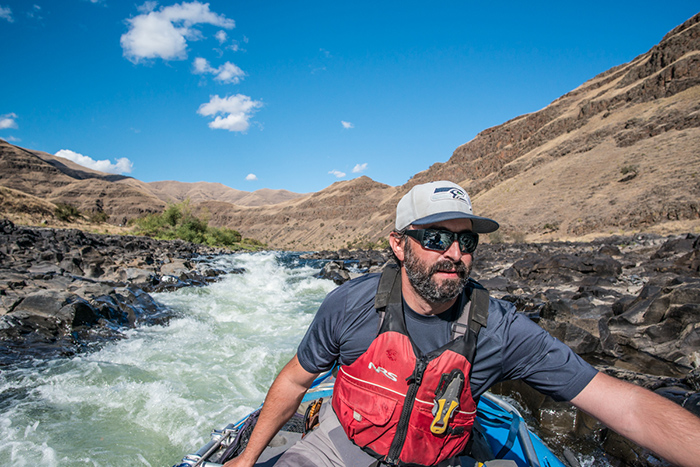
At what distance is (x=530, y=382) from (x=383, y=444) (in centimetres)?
77

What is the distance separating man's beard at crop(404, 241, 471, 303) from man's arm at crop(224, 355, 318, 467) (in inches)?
29.8

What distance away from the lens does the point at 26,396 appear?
4.74 m

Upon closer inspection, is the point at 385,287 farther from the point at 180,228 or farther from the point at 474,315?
the point at 180,228

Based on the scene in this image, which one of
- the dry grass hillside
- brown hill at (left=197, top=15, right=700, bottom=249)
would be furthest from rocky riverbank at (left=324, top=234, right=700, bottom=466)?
the dry grass hillside

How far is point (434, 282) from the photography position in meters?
1.67

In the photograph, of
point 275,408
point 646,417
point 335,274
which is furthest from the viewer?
point 335,274

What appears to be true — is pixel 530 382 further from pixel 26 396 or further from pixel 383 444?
pixel 26 396

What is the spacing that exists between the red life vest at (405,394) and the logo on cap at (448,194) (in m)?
0.50

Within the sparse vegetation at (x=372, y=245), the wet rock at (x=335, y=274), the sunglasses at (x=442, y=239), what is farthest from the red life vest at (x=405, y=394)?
the sparse vegetation at (x=372, y=245)

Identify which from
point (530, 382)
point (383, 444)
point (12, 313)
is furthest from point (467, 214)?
point (12, 313)

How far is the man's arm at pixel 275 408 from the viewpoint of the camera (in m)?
1.82

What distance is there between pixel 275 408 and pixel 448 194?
56.8 inches

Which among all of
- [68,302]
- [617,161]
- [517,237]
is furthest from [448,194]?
[617,161]

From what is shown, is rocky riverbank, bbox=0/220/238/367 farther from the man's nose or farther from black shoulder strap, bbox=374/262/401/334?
the man's nose
